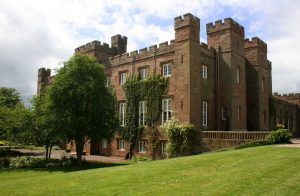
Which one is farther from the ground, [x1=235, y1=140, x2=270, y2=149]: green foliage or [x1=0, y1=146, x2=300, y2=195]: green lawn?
[x1=235, y1=140, x2=270, y2=149]: green foliage

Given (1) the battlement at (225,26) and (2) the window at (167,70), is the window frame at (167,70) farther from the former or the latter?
(1) the battlement at (225,26)

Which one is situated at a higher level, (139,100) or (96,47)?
(96,47)

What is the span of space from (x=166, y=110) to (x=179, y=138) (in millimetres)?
4006

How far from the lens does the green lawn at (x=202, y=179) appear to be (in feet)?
35.0

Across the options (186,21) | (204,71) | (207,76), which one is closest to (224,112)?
(207,76)

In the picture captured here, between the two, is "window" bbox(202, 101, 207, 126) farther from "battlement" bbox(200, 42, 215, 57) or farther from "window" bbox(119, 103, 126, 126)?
"window" bbox(119, 103, 126, 126)

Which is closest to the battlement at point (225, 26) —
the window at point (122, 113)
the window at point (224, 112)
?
the window at point (224, 112)

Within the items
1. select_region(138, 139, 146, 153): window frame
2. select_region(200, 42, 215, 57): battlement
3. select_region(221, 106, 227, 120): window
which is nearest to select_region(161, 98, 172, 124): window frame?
select_region(138, 139, 146, 153): window frame

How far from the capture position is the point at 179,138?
88.3ft

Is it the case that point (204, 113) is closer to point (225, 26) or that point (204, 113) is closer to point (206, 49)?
point (206, 49)

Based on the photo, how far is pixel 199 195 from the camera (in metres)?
10.1

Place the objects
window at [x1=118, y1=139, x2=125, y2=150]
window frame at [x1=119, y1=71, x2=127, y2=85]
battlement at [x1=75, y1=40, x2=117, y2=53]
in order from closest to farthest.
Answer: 1. window at [x1=118, y1=139, x2=125, y2=150]
2. window frame at [x1=119, y1=71, x2=127, y2=85]
3. battlement at [x1=75, y1=40, x2=117, y2=53]

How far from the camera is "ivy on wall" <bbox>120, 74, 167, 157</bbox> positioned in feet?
99.8

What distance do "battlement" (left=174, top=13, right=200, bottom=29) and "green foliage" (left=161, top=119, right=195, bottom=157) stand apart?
29.5 ft
